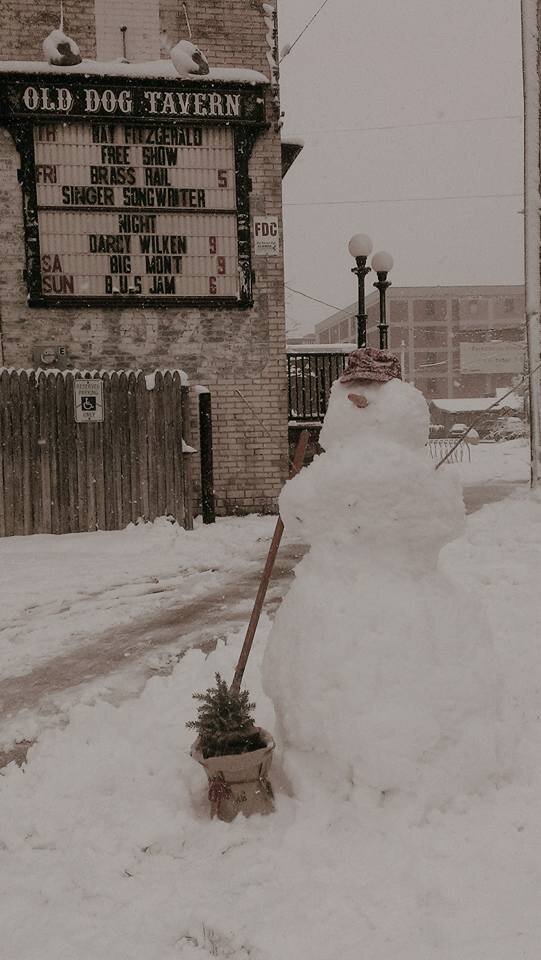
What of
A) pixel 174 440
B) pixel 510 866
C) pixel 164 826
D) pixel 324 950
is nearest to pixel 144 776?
pixel 164 826

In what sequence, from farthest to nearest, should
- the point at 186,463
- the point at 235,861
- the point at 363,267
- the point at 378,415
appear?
1. the point at 363,267
2. the point at 186,463
3. the point at 378,415
4. the point at 235,861

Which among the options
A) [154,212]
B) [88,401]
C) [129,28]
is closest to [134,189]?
[154,212]

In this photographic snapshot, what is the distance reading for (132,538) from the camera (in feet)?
28.6

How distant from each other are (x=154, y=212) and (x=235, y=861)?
942 cm

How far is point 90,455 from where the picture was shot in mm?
9102

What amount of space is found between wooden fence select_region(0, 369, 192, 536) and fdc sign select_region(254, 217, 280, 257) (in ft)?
8.85

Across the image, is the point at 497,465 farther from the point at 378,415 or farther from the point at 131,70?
the point at 378,415

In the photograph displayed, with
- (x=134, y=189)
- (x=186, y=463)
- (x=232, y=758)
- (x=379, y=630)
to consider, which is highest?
(x=134, y=189)

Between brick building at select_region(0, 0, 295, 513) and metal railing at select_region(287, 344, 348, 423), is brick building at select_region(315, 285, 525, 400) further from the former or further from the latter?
brick building at select_region(0, 0, 295, 513)

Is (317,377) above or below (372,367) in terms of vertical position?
above

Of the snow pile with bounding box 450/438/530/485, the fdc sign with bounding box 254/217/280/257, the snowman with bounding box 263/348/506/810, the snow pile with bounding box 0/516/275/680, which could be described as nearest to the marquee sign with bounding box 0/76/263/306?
the fdc sign with bounding box 254/217/280/257

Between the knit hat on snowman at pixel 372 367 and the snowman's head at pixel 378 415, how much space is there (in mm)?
31

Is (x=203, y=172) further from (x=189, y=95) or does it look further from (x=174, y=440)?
(x=174, y=440)

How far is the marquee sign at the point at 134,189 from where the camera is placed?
1016cm
